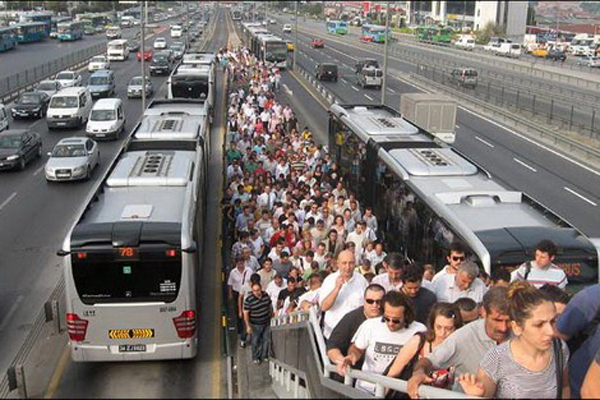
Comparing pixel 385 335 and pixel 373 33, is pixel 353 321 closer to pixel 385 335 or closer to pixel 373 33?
pixel 385 335

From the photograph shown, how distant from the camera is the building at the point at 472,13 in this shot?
99062 mm

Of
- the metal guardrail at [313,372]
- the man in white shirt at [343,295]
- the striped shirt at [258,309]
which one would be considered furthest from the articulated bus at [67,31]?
the man in white shirt at [343,295]

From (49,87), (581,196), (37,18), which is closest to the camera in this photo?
(581,196)

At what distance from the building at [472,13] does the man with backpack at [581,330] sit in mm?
82680

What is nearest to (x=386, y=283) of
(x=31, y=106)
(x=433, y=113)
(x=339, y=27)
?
(x=433, y=113)

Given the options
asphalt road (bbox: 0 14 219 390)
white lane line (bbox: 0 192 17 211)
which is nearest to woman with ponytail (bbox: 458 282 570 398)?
asphalt road (bbox: 0 14 219 390)

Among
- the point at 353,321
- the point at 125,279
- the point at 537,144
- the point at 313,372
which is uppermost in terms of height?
the point at 353,321

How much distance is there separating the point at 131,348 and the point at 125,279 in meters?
1.08

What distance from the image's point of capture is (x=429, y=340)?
6.25 metres

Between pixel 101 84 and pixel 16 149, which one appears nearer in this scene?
pixel 16 149

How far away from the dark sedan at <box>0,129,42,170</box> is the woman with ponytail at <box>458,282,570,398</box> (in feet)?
82.5

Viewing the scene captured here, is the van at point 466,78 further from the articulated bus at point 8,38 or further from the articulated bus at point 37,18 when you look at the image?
the articulated bus at point 37,18

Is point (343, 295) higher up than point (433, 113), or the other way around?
point (343, 295)

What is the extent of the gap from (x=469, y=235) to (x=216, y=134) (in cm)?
2425
